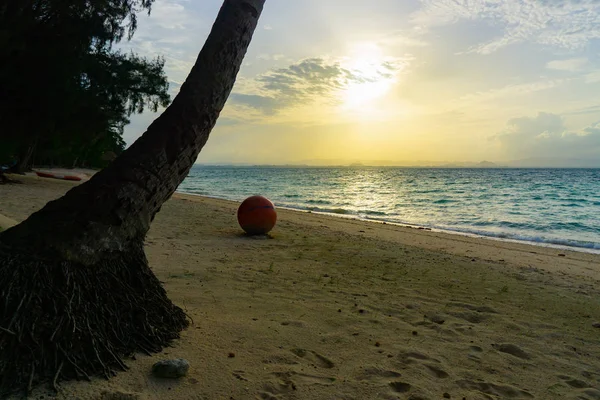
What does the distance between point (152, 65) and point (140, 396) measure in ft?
66.4

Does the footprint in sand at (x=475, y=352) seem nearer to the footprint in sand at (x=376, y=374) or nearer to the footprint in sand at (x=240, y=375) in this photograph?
the footprint in sand at (x=376, y=374)

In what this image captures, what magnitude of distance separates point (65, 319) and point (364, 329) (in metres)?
2.94

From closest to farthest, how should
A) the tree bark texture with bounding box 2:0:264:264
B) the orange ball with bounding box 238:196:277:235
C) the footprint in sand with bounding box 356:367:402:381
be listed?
the tree bark texture with bounding box 2:0:264:264 → the footprint in sand with bounding box 356:367:402:381 → the orange ball with bounding box 238:196:277:235

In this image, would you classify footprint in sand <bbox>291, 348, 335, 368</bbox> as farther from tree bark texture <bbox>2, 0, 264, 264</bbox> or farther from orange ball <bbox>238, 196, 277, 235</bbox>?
orange ball <bbox>238, 196, 277, 235</bbox>

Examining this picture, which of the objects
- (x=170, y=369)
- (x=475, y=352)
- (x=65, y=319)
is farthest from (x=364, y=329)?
(x=65, y=319)

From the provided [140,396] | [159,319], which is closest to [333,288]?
[159,319]

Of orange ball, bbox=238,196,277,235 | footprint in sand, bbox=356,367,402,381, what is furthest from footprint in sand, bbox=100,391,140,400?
orange ball, bbox=238,196,277,235

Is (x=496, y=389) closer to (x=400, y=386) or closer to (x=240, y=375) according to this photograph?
(x=400, y=386)

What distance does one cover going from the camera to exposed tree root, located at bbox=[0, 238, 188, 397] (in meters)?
2.92

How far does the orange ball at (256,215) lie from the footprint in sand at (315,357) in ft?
22.3

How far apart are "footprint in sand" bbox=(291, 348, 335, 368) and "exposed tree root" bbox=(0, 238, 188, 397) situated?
1206 millimetres

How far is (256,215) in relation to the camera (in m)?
10.7

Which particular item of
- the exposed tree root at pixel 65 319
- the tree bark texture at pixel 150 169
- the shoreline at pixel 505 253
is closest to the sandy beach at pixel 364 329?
the exposed tree root at pixel 65 319

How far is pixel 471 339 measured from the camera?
4641 millimetres
